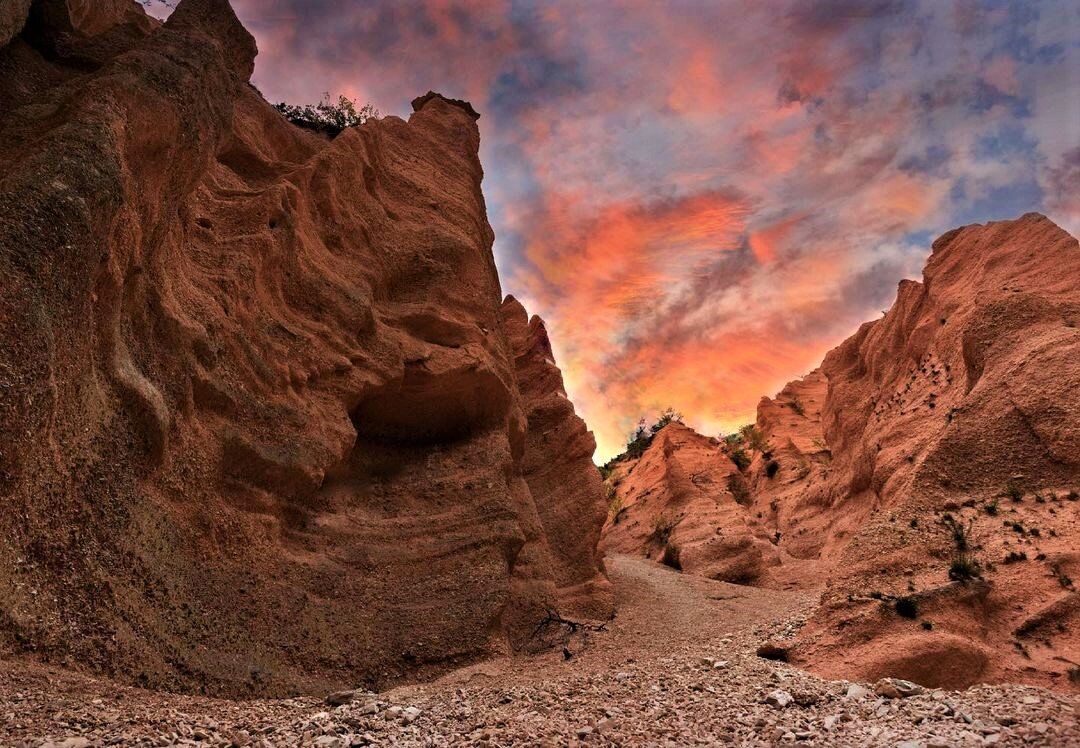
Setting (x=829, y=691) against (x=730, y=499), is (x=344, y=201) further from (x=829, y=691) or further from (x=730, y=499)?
(x=730, y=499)

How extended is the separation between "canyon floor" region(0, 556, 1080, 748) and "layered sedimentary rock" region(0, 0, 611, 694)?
0.83 m

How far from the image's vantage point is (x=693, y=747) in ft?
19.6

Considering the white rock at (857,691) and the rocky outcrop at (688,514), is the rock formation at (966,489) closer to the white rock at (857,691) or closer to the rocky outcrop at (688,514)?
the rocky outcrop at (688,514)

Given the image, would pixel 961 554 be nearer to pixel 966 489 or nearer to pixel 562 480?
pixel 966 489

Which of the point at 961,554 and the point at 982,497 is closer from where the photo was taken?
the point at 961,554

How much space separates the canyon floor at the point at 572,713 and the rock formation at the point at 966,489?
1563 millimetres

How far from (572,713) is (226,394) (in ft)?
22.4

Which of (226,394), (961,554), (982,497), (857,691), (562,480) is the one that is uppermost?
(226,394)

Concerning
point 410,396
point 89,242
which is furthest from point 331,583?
point 89,242

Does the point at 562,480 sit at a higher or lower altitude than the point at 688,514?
higher

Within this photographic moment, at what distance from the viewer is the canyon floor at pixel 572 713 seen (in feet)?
17.0

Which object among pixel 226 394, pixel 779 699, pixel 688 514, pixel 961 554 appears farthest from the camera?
pixel 688 514

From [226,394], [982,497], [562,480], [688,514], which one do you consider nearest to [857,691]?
[982,497]

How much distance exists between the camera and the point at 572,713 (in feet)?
23.6
